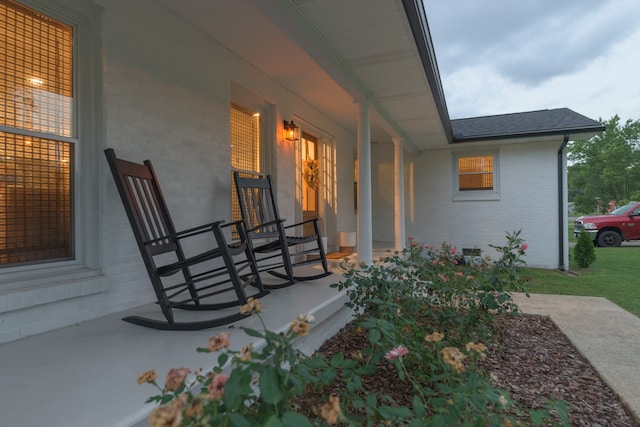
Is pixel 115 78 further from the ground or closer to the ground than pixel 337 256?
further from the ground

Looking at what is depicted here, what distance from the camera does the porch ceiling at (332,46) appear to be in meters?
2.41

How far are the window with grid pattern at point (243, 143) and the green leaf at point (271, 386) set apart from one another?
10.3 ft

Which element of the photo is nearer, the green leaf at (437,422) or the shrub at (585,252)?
the green leaf at (437,422)

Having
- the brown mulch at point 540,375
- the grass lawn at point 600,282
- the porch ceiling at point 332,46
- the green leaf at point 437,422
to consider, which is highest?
the porch ceiling at point 332,46

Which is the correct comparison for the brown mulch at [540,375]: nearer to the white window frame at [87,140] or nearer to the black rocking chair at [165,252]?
the black rocking chair at [165,252]

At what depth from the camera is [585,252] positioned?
6.50 metres

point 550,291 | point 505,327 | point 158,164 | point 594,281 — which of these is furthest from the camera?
point 594,281

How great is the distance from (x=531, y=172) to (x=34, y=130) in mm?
7557

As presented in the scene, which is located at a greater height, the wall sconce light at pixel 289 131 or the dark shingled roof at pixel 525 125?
the dark shingled roof at pixel 525 125

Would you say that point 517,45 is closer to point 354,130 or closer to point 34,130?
point 354,130

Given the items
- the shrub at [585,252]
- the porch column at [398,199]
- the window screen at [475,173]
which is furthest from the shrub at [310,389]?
the shrub at [585,252]

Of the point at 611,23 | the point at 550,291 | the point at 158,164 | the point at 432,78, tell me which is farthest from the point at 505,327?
the point at 611,23

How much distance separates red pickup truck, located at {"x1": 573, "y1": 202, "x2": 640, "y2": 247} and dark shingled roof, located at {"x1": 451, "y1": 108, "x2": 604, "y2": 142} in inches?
181

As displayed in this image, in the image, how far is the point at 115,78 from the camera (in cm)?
239
